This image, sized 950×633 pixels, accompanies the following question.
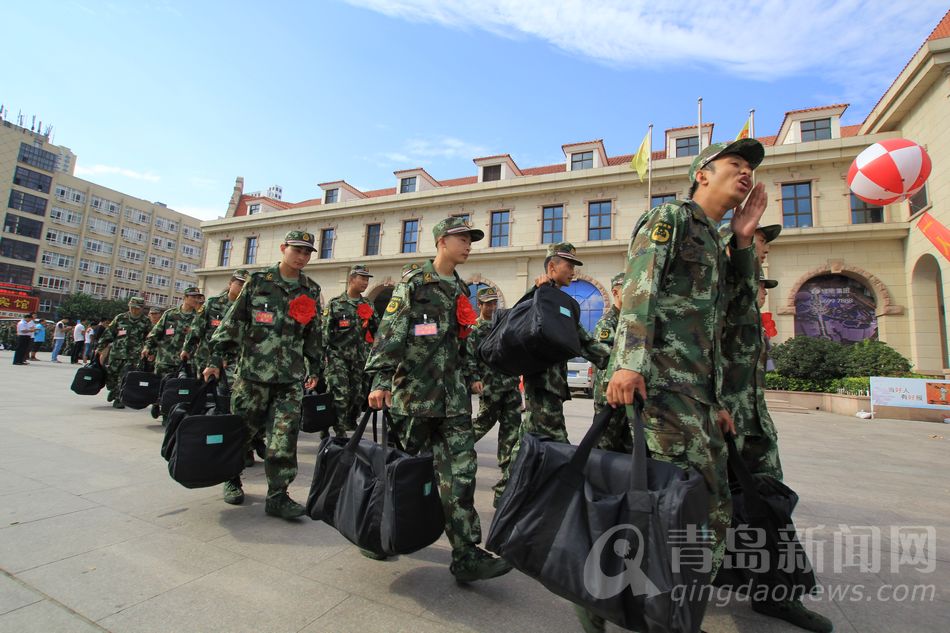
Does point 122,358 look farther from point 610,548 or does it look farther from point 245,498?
point 610,548

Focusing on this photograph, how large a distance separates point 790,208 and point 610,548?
873 inches

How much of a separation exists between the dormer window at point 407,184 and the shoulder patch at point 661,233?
87.7ft

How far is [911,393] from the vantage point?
1178cm

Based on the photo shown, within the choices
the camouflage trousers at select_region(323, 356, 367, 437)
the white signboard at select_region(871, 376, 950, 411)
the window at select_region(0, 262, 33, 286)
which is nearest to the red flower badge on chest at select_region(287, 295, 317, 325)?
the camouflage trousers at select_region(323, 356, 367, 437)

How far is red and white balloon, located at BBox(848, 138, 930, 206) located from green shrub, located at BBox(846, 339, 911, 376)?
244 inches

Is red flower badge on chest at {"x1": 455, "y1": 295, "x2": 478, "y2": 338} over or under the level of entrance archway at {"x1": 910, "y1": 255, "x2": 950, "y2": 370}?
under

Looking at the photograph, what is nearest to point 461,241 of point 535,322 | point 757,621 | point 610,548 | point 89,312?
Result: point 535,322

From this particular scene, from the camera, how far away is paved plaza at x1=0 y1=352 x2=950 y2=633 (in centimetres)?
206

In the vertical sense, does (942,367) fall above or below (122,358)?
above

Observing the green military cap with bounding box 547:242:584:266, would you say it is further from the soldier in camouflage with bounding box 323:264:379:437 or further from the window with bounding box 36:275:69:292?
the window with bounding box 36:275:69:292

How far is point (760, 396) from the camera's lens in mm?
2707

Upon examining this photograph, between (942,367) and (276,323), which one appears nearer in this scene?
(276,323)

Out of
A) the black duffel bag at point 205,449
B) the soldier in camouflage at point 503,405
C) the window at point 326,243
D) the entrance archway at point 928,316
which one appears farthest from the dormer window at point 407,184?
the black duffel bag at point 205,449

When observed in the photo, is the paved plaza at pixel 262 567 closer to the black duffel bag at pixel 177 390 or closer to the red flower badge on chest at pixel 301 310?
the black duffel bag at pixel 177 390
